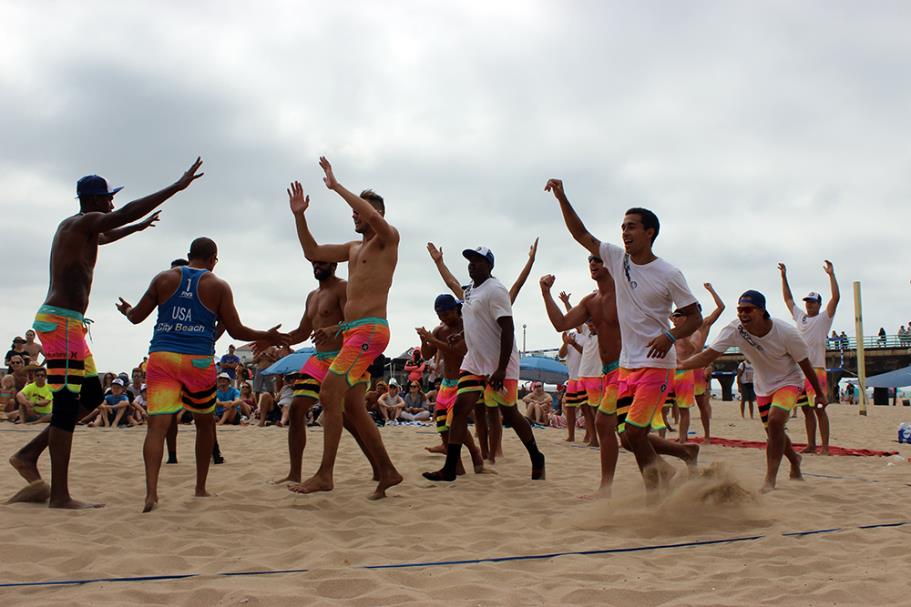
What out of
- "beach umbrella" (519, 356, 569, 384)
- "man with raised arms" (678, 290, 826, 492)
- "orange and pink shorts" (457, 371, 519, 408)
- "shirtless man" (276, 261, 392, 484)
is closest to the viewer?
"shirtless man" (276, 261, 392, 484)

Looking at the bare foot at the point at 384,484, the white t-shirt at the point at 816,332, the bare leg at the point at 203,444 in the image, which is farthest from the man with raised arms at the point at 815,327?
the bare leg at the point at 203,444

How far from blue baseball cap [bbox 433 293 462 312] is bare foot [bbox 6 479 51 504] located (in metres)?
3.85

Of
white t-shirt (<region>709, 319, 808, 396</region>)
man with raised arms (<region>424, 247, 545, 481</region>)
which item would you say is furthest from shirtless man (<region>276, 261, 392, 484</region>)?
white t-shirt (<region>709, 319, 808, 396</region>)

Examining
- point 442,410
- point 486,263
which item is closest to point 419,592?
point 486,263

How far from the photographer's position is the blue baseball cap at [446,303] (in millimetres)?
7273

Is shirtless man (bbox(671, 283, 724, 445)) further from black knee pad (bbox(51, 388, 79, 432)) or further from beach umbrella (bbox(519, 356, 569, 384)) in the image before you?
beach umbrella (bbox(519, 356, 569, 384))

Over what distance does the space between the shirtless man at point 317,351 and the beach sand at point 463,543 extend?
1.26 feet

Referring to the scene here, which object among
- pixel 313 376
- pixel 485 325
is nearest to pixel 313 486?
pixel 313 376

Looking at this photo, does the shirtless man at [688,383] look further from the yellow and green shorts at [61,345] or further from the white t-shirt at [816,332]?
the yellow and green shorts at [61,345]

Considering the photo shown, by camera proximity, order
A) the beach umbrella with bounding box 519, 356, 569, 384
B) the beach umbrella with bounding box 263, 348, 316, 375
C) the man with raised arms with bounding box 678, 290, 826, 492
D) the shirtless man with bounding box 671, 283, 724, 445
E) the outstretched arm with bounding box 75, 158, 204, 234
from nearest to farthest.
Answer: the outstretched arm with bounding box 75, 158, 204, 234 → the man with raised arms with bounding box 678, 290, 826, 492 → the shirtless man with bounding box 671, 283, 724, 445 → the beach umbrella with bounding box 263, 348, 316, 375 → the beach umbrella with bounding box 519, 356, 569, 384

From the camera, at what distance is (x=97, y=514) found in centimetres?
427

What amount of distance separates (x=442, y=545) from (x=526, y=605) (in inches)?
44.2

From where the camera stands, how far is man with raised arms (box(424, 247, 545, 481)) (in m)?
5.95

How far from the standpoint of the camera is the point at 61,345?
4.57 meters
